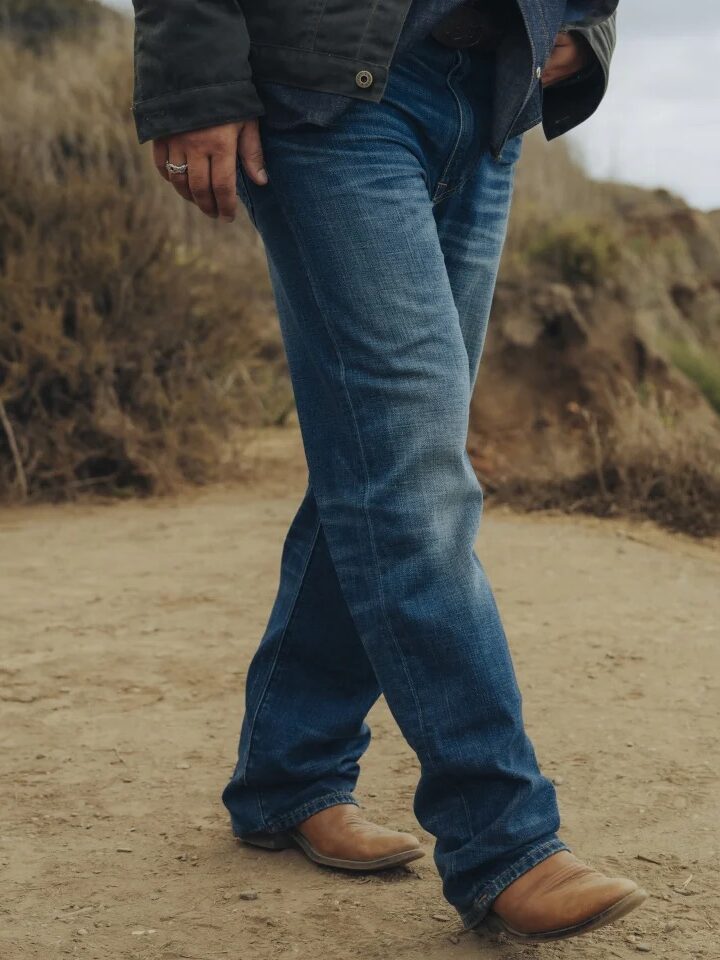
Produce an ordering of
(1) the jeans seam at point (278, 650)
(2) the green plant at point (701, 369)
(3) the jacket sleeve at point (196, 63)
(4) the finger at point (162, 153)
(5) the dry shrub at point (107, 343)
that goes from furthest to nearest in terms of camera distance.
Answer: (2) the green plant at point (701, 369)
(5) the dry shrub at point (107, 343)
(1) the jeans seam at point (278, 650)
(4) the finger at point (162, 153)
(3) the jacket sleeve at point (196, 63)

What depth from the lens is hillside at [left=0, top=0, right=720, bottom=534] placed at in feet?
20.5

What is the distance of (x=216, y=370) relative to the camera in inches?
280

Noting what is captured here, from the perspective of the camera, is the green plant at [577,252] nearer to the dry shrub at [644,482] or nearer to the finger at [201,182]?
the dry shrub at [644,482]

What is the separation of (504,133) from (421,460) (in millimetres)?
558

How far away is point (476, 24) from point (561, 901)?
132 centimetres

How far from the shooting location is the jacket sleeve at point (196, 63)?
197 centimetres

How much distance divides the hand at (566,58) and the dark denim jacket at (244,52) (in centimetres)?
22

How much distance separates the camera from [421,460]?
2.02 m

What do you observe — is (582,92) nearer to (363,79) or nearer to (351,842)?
(363,79)

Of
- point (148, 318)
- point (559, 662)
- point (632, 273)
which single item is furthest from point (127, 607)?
point (632, 273)

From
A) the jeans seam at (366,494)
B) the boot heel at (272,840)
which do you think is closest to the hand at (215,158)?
the jeans seam at (366,494)

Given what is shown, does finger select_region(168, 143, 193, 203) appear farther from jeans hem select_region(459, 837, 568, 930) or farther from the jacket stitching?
jeans hem select_region(459, 837, 568, 930)

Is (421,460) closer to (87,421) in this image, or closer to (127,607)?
(127,607)

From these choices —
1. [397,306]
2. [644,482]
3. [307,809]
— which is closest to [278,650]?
[307,809]
